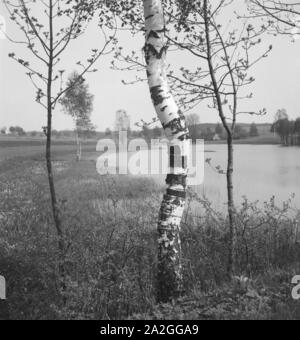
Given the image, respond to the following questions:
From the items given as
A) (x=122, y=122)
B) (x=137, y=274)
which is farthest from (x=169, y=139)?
(x=122, y=122)

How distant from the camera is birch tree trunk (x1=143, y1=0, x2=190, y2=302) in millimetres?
6824

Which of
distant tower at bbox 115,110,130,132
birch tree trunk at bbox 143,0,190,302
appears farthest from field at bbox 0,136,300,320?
distant tower at bbox 115,110,130,132

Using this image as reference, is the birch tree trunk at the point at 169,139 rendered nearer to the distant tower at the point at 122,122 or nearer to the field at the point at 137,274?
the field at the point at 137,274

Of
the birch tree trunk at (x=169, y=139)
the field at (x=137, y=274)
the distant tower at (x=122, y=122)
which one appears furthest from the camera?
the distant tower at (x=122, y=122)

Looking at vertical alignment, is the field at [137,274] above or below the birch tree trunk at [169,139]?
below

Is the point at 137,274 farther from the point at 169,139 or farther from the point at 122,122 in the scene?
the point at 122,122

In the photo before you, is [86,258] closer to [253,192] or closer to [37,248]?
[37,248]

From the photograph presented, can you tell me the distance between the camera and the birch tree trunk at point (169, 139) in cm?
682

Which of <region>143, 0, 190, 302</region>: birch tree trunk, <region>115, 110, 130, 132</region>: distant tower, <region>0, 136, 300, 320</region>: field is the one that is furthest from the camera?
<region>115, 110, 130, 132</region>: distant tower

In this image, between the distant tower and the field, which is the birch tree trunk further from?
the distant tower

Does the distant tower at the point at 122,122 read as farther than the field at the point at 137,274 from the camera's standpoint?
Yes

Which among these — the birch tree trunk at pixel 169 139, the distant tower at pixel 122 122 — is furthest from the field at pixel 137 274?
the distant tower at pixel 122 122

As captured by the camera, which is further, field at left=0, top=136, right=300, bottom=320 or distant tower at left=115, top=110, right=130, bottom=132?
distant tower at left=115, top=110, right=130, bottom=132
